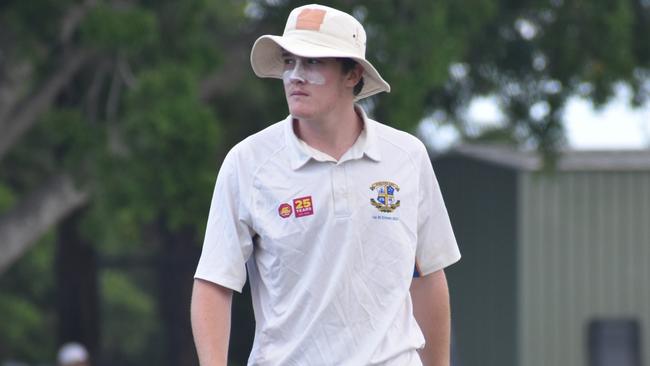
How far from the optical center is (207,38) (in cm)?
1766

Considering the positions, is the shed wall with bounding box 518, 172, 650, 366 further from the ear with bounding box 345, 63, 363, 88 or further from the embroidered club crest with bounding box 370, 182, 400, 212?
the embroidered club crest with bounding box 370, 182, 400, 212

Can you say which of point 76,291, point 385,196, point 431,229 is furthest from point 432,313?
point 76,291

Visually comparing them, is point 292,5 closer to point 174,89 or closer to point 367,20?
point 367,20

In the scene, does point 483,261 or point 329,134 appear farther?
point 483,261

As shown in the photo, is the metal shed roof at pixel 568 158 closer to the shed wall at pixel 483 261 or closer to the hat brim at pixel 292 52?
the shed wall at pixel 483 261

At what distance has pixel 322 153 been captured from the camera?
4801 mm

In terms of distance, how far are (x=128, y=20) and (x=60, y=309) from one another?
9.76 metres

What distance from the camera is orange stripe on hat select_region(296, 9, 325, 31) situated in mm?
4824

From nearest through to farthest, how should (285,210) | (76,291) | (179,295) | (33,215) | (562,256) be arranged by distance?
(285,210) → (33,215) → (562,256) → (76,291) → (179,295)

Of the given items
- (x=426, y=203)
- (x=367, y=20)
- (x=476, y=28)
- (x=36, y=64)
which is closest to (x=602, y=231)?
(x=476, y=28)

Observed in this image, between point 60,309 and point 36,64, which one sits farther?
point 60,309

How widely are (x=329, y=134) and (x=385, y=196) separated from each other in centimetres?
23

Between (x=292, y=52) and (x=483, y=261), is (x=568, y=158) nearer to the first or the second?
(x=483, y=261)

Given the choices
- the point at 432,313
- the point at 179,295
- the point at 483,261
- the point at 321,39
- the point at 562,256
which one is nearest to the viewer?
the point at 321,39
